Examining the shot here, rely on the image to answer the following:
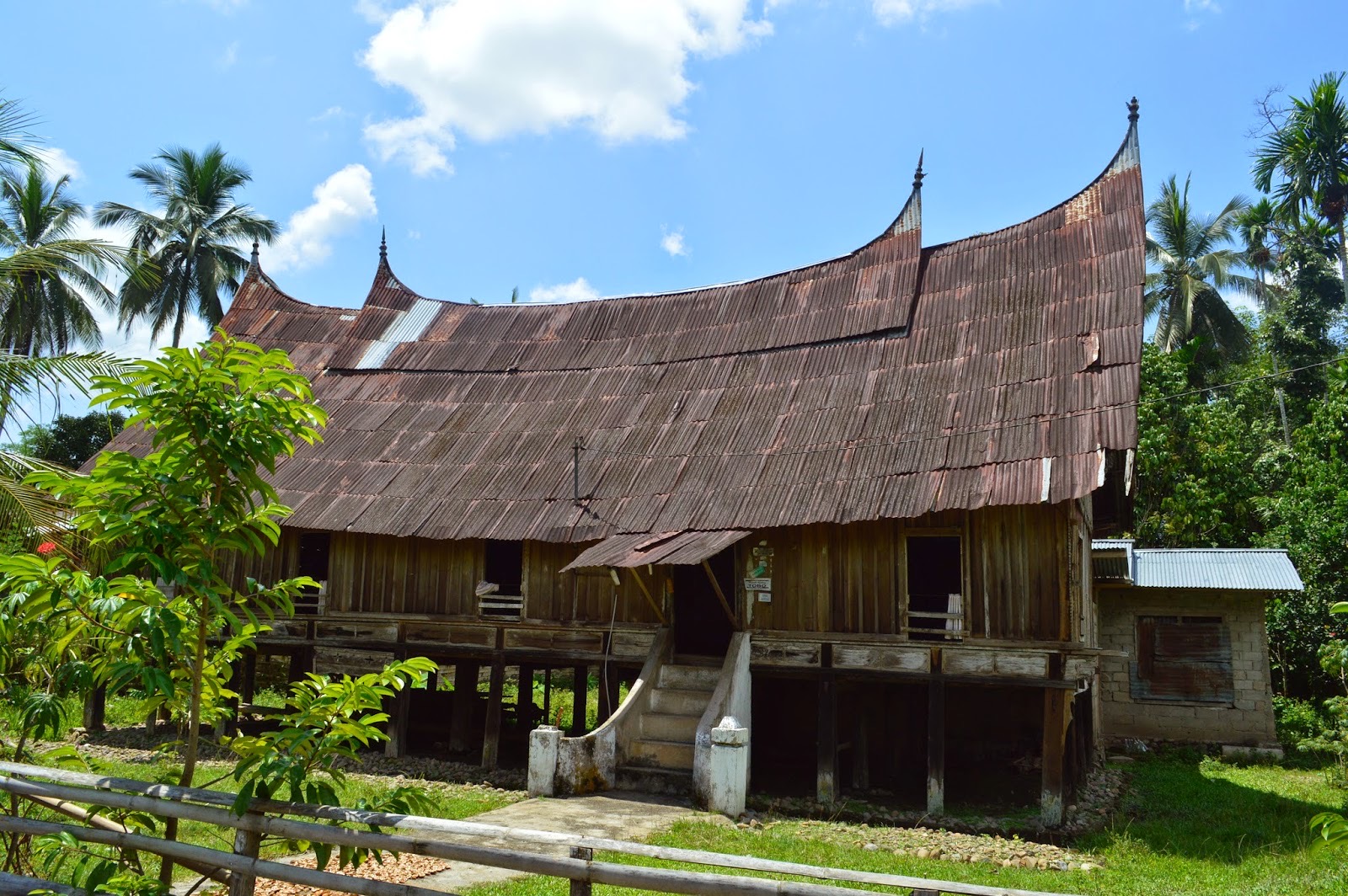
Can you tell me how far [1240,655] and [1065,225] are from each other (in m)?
8.89

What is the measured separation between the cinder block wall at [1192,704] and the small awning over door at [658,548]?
8.89 m

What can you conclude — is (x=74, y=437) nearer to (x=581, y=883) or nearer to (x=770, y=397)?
(x=770, y=397)

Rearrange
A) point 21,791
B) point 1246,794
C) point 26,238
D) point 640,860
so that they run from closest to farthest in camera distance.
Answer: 1. point 21,791
2. point 640,860
3. point 1246,794
4. point 26,238

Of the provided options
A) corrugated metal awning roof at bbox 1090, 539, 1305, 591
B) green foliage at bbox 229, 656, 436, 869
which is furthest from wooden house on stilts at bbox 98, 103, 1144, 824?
green foliage at bbox 229, 656, 436, 869

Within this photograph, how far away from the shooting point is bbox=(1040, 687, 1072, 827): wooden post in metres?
12.2

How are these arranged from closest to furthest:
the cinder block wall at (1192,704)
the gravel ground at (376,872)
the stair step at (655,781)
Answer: the gravel ground at (376,872) < the stair step at (655,781) < the cinder block wall at (1192,704)

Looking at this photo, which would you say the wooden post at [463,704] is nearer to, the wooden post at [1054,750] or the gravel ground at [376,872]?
the gravel ground at [376,872]

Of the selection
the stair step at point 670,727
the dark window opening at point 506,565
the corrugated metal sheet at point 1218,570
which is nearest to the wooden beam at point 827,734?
the stair step at point 670,727

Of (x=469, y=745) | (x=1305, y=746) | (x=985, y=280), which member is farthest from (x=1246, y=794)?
(x=469, y=745)

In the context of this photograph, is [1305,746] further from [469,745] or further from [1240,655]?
[469,745]

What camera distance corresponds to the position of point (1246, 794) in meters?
14.6

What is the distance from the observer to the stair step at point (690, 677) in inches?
567

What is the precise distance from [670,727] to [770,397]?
5596 millimetres

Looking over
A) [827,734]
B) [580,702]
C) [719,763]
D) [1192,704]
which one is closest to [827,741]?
[827,734]
